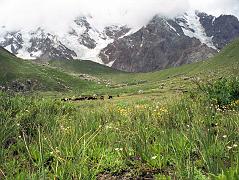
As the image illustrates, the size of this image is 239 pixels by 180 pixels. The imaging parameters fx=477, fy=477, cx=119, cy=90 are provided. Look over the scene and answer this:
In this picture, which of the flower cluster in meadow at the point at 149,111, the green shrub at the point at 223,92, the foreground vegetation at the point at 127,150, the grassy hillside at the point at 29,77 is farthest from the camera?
the grassy hillside at the point at 29,77

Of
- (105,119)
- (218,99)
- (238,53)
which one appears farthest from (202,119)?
(238,53)

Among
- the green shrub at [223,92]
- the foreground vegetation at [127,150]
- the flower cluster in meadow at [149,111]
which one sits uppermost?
the green shrub at [223,92]

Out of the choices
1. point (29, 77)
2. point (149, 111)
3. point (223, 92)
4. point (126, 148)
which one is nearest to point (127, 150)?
point (126, 148)

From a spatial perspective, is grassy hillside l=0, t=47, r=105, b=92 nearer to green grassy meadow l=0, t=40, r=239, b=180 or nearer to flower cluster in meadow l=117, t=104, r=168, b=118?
flower cluster in meadow l=117, t=104, r=168, b=118

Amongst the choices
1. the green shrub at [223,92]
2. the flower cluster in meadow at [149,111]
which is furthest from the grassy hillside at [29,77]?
the flower cluster in meadow at [149,111]

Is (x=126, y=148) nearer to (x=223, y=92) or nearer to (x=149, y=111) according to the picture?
(x=149, y=111)

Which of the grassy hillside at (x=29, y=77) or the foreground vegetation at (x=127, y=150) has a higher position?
the grassy hillside at (x=29, y=77)

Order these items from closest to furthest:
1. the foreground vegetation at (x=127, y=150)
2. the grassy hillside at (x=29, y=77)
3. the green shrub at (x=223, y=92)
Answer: the foreground vegetation at (x=127, y=150)
the green shrub at (x=223, y=92)
the grassy hillside at (x=29, y=77)

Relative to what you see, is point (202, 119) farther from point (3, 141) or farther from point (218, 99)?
point (218, 99)

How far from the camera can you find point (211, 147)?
8.52 m

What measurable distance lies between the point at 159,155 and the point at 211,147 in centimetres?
117

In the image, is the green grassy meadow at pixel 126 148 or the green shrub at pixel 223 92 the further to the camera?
the green shrub at pixel 223 92

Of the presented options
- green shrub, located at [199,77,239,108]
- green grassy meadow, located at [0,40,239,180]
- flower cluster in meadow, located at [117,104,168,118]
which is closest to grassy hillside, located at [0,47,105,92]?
green shrub, located at [199,77,239,108]

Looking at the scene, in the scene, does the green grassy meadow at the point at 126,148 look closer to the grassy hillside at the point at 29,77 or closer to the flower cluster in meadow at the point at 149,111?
the flower cluster in meadow at the point at 149,111
